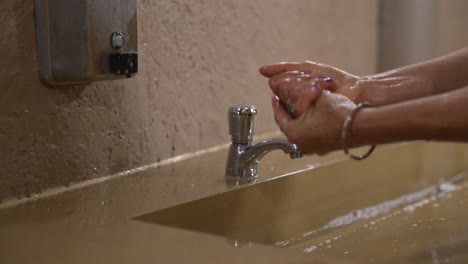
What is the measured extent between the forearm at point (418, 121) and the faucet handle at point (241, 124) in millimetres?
289

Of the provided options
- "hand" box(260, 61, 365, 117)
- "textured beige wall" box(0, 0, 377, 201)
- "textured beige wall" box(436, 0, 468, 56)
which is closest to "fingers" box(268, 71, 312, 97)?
"hand" box(260, 61, 365, 117)

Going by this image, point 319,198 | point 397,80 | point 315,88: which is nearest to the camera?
point 315,88

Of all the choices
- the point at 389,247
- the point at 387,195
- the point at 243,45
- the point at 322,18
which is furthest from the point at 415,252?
the point at 322,18

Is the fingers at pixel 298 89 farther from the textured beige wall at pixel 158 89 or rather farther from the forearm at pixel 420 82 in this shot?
the textured beige wall at pixel 158 89

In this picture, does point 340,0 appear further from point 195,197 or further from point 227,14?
point 195,197

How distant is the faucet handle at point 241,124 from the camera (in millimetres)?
929

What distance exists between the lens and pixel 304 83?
0.74 metres

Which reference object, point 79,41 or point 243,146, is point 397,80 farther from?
point 79,41

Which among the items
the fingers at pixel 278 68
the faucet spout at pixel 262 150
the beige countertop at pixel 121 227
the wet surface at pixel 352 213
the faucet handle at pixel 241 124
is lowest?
the wet surface at pixel 352 213

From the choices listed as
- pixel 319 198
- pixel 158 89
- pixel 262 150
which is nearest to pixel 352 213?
pixel 319 198

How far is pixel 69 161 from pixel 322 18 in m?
0.67

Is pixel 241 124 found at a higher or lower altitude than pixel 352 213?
higher

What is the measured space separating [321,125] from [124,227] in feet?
0.76

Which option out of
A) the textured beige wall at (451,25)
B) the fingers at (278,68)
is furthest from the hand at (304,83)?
the textured beige wall at (451,25)
